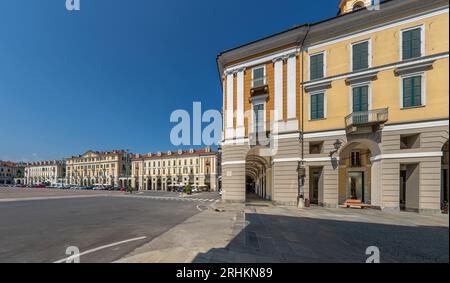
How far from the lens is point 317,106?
57.0 ft

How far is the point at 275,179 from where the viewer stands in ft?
58.9

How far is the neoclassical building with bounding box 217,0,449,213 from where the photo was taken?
43.9ft

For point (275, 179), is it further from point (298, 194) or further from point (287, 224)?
point (287, 224)

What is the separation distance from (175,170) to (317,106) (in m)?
65.5

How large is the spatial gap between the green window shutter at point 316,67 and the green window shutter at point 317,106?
1.72 metres

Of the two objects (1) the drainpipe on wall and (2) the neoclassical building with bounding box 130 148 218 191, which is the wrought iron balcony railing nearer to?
(1) the drainpipe on wall

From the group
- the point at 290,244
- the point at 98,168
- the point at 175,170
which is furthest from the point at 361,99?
the point at 98,168

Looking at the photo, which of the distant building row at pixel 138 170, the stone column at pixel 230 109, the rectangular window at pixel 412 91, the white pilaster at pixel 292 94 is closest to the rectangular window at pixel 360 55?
the rectangular window at pixel 412 91

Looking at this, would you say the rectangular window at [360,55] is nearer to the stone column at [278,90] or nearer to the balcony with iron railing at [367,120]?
the balcony with iron railing at [367,120]

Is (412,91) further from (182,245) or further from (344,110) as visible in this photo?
(182,245)

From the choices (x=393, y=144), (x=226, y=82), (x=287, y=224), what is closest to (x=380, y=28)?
(x=393, y=144)

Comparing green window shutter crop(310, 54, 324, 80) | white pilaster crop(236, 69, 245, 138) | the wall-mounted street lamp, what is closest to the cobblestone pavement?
the wall-mounted street lamp

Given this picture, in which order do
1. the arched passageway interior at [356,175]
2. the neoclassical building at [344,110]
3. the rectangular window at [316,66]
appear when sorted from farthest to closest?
the arched passageway interior at [356,175], the rectangular window at [316,66], the neoclassical building at [344,110]

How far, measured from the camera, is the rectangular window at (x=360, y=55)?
1569cm
